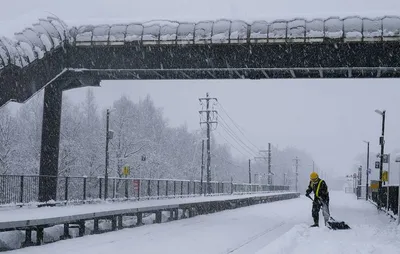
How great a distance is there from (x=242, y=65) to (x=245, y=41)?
145 centimetres

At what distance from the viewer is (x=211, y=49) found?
82.1 feet

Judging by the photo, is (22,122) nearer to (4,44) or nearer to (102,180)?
(102,180)

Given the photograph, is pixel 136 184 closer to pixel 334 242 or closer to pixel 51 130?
pixel 51 130

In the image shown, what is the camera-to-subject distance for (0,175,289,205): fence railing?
2156 centimetres

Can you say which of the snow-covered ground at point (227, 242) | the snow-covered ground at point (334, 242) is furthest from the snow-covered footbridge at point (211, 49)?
the snow-covered ground at point (334, 242)

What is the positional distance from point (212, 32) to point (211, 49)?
2.84ft

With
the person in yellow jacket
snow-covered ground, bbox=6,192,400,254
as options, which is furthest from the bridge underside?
snow-covered ground, bbox=6,192,400,254

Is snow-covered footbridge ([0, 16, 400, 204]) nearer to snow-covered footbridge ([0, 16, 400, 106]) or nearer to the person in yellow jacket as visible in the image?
snow-covered footbridge ([0, 16, 400, 106])

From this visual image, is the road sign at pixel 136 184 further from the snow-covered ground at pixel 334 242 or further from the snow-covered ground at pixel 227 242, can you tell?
the snow-covered ground at pixel 334 242

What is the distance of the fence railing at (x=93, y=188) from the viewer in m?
21.6

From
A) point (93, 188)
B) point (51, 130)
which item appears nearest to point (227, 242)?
point (51, 130)

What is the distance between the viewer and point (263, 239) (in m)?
16.1

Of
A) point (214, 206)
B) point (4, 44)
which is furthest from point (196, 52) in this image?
point (214, 206)

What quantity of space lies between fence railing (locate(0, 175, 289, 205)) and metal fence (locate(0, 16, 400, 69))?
4767mm
